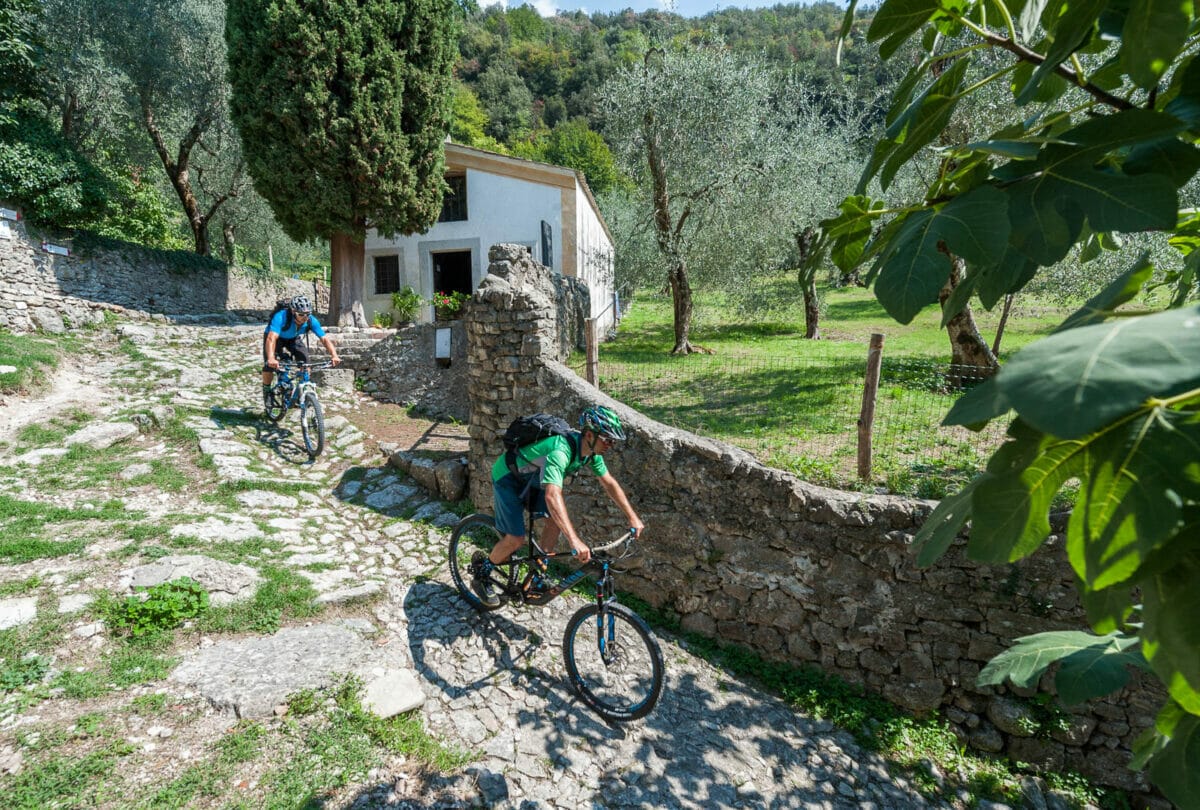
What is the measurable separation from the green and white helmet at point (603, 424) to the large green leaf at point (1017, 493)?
3124 mm

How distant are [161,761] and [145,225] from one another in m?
23.8

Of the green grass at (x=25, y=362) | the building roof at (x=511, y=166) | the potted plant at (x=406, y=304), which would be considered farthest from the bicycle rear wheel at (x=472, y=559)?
the building roof at (x=511, y=166)

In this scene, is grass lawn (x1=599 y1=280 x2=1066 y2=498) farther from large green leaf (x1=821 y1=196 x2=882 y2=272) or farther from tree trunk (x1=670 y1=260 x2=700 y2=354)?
large green leaf (x1=821 y1=196 x2=882 y2=272)

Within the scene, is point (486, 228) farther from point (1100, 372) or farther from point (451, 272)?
point (1100, 372)

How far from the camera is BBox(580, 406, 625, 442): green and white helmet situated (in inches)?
158

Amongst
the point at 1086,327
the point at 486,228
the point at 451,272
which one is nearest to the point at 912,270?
the point at 1086,327

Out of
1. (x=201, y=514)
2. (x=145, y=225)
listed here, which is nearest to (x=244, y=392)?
(x=201, y=514)

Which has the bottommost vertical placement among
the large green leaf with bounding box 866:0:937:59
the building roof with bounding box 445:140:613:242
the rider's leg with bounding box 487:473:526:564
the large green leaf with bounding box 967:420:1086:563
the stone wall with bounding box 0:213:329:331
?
the rider's leg with bounding box 487:473:526:564

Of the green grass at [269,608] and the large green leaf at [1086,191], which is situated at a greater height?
the large green leaf at [1086,191]

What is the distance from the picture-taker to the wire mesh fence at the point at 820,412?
20.1 feet

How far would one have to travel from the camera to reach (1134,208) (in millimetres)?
908

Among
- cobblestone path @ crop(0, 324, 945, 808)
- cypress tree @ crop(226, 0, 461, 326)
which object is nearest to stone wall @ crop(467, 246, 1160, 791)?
cobblestone path @ crop(0, 324, 945, 808)

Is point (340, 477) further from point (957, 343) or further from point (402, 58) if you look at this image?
point (402, 58)

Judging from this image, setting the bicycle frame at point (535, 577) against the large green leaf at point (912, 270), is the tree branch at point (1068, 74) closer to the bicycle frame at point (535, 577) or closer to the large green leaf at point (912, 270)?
the large green leaf at point (912, 270)
